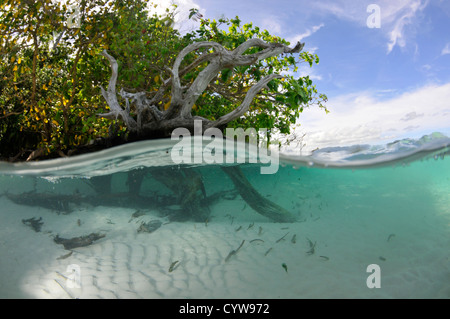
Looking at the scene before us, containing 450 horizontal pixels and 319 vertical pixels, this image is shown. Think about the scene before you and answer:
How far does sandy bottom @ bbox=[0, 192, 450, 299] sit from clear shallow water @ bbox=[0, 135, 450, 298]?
0.02 metres

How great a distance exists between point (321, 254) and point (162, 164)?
10.8 feet

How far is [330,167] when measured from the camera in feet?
21.8

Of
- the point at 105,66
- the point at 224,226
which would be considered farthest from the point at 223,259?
the point at 105,66

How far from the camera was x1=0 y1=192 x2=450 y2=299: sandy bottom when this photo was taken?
14.4ft

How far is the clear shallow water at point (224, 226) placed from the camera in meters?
4.47

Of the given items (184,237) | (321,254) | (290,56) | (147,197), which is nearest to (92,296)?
(184,237)

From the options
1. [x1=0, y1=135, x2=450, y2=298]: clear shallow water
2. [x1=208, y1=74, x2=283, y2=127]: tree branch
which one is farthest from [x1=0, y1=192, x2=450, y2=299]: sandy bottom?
[x1=208, y1=74, x2=283, y2=127]: tree branch

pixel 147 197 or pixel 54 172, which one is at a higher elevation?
pixel 54 172

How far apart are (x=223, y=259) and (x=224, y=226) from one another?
63 cm

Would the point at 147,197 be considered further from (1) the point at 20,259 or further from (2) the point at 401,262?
(2) the point at 401,262

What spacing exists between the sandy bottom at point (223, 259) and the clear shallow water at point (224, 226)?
17 mm

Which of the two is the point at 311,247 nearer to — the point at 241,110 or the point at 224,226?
the point at 224,226

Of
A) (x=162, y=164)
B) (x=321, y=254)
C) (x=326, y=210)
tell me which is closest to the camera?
(x=321, y=254)

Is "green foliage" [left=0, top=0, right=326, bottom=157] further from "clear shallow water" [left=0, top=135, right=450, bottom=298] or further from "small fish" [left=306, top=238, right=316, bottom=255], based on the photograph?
"small fish" [left=306, top=238, right=316, bottom=255]
